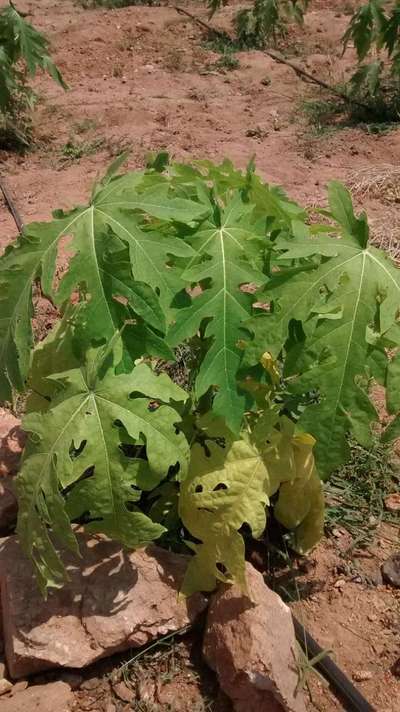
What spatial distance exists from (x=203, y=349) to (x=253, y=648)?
0.91 meters

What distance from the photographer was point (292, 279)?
188 centimetres

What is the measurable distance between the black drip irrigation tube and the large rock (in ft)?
1.14

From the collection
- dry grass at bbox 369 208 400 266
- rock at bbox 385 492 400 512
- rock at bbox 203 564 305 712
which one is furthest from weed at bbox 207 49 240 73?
rock at bbox 203 564 305 712

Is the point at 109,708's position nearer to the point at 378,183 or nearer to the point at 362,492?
the point at 362,492

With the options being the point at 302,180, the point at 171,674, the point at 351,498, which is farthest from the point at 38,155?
the point at 171,674

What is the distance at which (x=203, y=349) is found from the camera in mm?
2189

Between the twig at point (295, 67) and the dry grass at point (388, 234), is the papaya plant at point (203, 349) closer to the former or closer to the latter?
the dry grass at point (388, 234)

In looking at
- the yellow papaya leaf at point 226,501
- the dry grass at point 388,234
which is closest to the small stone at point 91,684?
the yellow papaya leaf at point 226,501

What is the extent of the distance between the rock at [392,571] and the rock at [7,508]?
138cm

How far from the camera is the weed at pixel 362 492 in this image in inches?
105

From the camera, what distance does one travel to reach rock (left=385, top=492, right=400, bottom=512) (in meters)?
2.73

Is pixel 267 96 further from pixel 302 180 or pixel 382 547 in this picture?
pixel 382 547

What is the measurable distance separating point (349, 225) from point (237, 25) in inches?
306

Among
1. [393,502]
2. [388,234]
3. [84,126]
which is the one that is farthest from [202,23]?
[393,502]
